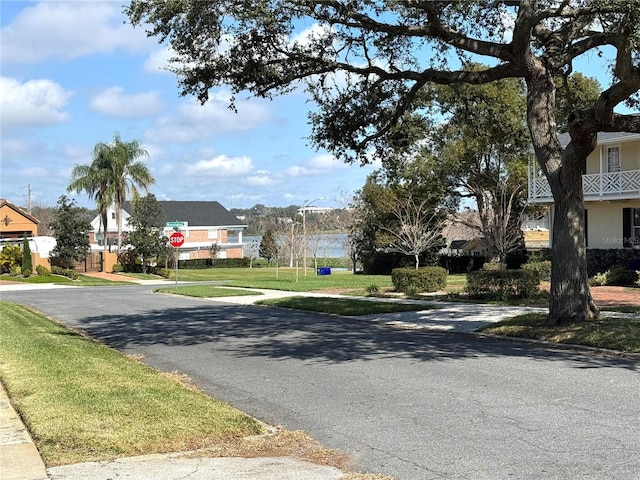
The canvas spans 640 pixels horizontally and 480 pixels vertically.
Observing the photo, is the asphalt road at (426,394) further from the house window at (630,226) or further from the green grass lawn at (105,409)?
the house window at (630,226)

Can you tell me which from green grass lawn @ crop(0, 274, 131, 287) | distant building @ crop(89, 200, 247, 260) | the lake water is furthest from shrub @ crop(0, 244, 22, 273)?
the lake water

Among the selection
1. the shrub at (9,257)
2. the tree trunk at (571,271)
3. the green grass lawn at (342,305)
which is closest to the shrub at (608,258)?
the green grass lawn at (342,305)

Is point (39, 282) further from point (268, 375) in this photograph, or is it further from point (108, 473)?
point (108, 473)

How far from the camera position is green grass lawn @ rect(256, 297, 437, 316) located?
1980 centimetres

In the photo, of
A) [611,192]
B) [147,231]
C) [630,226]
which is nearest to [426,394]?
[611,192]

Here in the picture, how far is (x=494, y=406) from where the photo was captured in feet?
25.5

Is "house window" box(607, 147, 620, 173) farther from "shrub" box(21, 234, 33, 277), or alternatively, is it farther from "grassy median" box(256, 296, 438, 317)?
"shrub" box(21, 234, 33, 277)

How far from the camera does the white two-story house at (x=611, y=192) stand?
31.4 m

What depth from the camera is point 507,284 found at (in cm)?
2173

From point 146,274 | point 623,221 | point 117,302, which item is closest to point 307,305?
point 117,302

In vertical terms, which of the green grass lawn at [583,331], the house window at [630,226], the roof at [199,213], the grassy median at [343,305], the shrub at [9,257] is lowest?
the grassy median at [343,305]

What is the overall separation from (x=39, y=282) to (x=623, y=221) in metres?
33.9

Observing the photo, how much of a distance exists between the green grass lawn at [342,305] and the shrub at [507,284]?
262cm

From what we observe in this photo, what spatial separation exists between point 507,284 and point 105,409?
16412 millimetres
